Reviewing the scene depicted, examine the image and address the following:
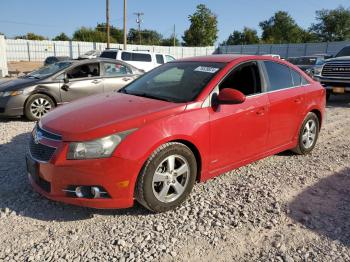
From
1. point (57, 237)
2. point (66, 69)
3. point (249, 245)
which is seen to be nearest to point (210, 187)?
point (249, 245)

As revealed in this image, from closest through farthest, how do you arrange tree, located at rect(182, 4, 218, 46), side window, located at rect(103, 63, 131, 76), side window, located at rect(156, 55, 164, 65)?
side window, located at rect(103, 63, 131, 76)
side window, located at rect(156, 55, 164, 65)
tree, located at rect(182, 4, 218, 46)

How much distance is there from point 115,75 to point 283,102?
17.9 ft

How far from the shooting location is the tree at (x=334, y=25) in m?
65.3

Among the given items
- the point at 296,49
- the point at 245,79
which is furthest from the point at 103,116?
the point at 296,49

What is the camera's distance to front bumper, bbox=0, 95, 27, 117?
7.69 m

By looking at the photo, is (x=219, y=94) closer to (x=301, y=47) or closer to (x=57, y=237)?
(x=57, y=237)

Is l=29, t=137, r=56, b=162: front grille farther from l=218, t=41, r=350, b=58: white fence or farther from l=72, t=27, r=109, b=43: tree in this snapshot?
l=72, t=27, r=109, b=43: tree

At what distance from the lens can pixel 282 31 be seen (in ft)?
241

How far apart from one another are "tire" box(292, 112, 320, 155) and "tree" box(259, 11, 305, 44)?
67503 millimetres

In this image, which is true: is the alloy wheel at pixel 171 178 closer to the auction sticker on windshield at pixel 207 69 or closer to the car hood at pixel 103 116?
the car hood at pixel 103 116

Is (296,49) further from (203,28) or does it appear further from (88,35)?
(88,35)

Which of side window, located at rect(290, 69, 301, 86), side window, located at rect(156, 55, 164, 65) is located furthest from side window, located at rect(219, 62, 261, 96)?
side window, located at rect(156, 55, 164, 65)

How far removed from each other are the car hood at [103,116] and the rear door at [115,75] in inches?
188

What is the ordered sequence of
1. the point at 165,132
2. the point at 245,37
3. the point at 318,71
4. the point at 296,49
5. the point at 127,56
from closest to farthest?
the point at 165,132, the point at 318,71, the point at 127,56, the point at 296,49, the point at 245,37
